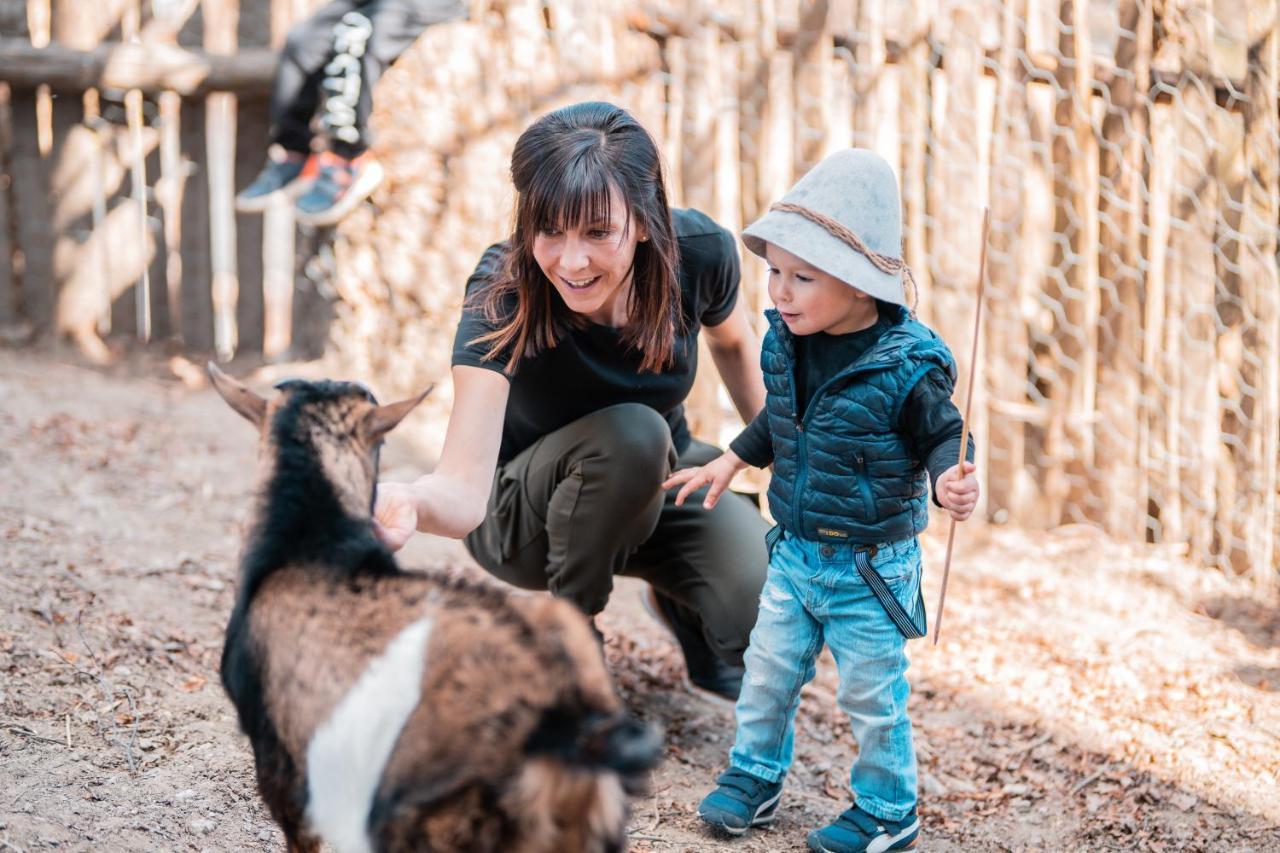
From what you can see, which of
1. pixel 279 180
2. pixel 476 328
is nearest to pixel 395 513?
pixel 476 328

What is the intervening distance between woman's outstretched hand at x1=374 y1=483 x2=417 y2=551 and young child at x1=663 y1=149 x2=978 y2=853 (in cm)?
68

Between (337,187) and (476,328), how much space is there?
3195 millimetres

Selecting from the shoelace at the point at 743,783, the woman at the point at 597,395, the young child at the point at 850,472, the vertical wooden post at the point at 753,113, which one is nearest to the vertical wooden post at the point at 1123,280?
the vertical wooden post at the point at 753,113

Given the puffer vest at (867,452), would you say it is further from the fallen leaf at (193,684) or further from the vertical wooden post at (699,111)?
the vertical wooden post at (699,111)

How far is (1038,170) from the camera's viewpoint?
5.04m

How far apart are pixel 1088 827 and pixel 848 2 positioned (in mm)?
3400

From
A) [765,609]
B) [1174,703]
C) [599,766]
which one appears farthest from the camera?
[1174,703]

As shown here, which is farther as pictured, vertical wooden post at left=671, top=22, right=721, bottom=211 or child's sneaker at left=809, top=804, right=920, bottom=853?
vertical wooden post at left=671, top=22, right=721, bottom=211

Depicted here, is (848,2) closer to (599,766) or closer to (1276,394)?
(1276,394)

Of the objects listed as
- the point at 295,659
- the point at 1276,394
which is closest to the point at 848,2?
the point at 1276,394

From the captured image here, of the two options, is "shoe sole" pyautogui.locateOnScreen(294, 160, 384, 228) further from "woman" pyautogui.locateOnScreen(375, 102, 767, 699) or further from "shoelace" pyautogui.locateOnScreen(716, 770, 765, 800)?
"shoelace" pyautogui.locateOnScreen(716, 770, 765, 800)

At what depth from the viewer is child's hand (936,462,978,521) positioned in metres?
2.53

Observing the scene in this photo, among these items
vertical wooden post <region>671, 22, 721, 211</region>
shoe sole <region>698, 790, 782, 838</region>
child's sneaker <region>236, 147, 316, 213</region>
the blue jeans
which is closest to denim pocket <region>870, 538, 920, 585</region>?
the blue jeans

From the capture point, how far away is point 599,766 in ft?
5.76
